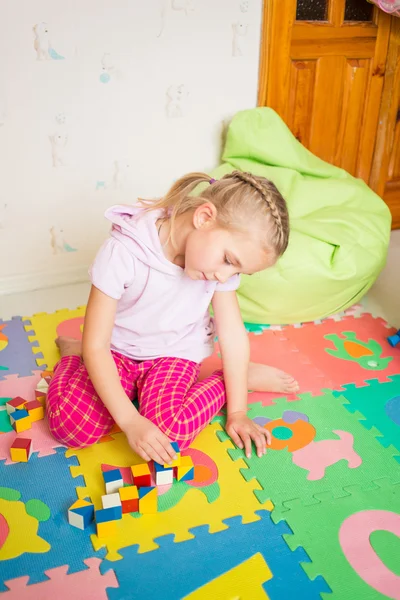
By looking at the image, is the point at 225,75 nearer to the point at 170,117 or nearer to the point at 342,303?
the point at 170,117

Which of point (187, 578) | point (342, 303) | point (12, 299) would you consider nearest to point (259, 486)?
point (187, 578)

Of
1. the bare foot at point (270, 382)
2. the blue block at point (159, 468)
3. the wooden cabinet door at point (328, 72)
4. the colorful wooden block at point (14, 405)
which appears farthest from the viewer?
the wooden cabinet door at point (328, 72)

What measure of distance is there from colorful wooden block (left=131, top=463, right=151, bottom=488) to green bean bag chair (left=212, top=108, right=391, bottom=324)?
76 centimetres

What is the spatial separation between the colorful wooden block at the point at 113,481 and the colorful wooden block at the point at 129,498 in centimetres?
2

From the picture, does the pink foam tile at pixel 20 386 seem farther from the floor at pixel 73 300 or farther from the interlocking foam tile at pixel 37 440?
the floor at pixel 73 300

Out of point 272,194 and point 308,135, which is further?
point 308,135

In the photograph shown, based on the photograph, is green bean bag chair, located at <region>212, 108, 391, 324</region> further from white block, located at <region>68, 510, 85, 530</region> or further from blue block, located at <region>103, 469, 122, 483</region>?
white block, located at <region>68, 510, 85, 530</region>

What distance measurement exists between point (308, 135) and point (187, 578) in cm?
184

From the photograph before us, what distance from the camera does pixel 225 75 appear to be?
2166 millimetres

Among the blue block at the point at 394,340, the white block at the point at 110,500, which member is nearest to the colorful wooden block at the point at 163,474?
the white block at the point at 110,500

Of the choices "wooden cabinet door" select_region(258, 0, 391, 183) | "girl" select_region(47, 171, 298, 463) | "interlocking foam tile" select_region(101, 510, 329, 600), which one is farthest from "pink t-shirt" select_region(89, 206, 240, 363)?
"wooden cabinet door" select_region(258, 0, 391, 183)

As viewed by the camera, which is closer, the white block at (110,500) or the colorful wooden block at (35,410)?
the white block at (110,500)

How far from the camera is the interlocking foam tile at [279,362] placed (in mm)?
1562

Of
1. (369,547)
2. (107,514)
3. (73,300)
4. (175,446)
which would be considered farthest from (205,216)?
(73,300)
